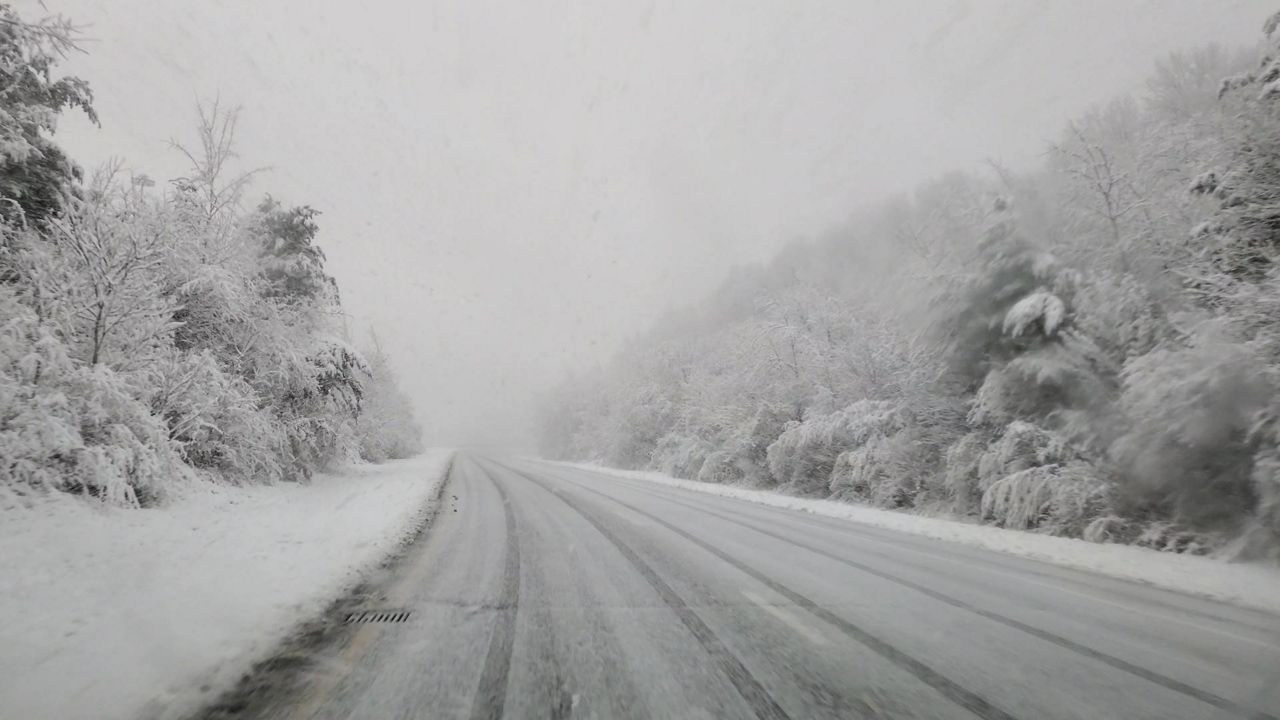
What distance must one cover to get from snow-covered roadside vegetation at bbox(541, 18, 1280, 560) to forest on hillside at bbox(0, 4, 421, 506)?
44.9 feet

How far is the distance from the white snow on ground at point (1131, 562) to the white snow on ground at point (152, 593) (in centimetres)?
801

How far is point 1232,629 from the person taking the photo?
409 centimetres

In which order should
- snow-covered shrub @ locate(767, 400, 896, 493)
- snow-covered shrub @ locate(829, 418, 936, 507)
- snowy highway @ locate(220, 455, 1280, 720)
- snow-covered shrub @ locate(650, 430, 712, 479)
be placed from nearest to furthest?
snowy highway @ locate(220, 455, 1280, 720) < snow-covered shrub @ locate(829, 418, 936, 507) < snow-covered shrub @ locate(767, 400, 896, 493) < snow-covered shrub @ locate(650, 430, 712, 479)

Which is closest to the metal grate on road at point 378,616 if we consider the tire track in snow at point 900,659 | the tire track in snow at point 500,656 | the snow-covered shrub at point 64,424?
the tire track in snow at point 500,656

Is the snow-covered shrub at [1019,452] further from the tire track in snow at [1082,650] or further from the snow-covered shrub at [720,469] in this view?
the snow-covered shrub at [720,469]

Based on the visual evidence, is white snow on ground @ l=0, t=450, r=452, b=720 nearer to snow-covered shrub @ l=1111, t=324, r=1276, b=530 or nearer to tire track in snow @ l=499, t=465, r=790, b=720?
tire track in snow @ l=499, t=465, r=790, b=720

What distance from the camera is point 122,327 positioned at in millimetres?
7875

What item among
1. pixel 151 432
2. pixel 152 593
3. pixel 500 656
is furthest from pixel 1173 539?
pixel 151 432

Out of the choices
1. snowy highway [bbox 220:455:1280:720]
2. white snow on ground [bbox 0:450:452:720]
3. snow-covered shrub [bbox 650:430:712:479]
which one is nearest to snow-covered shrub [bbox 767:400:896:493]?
snow-covered shrub [bbox 650:430:712:479]

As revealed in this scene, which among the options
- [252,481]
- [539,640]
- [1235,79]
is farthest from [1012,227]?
[252,481]

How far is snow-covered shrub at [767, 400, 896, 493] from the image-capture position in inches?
590

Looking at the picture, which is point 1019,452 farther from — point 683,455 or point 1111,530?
point 683,455

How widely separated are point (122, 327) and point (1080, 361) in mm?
15531

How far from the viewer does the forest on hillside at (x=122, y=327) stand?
6.39 metres
